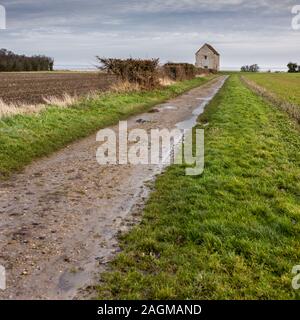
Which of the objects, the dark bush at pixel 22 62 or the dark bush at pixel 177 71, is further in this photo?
the dark bush at pixel 22 62

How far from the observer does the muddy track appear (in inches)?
207

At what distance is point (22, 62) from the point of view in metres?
107

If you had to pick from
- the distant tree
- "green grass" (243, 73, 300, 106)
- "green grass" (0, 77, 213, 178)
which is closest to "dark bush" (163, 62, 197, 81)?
"green grass" (243, 73, 300, 106)

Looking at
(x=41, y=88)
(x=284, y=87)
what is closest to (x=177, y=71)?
(x=284, y=87)

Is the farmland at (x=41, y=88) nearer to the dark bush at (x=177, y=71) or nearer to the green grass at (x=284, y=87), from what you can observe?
the dark bush at (x=177, y=71)

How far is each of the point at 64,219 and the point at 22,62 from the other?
107432mm

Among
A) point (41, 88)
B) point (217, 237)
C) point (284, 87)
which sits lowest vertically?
point (217, 237)

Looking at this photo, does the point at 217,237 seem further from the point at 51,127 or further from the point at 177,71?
the point at 177,71

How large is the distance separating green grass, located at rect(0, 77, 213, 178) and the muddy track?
578 millimetres

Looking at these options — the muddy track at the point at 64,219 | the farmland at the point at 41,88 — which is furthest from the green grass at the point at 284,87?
the muddy track at the point at 64,219

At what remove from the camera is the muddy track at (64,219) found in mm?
5266

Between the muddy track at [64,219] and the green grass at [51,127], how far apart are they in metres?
0.58

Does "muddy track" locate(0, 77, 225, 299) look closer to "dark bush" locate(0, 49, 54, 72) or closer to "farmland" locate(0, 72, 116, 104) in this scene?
"farmland" locate(0, 72, 116, 104)

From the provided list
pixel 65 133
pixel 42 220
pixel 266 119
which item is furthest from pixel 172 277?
pixel 266 119
